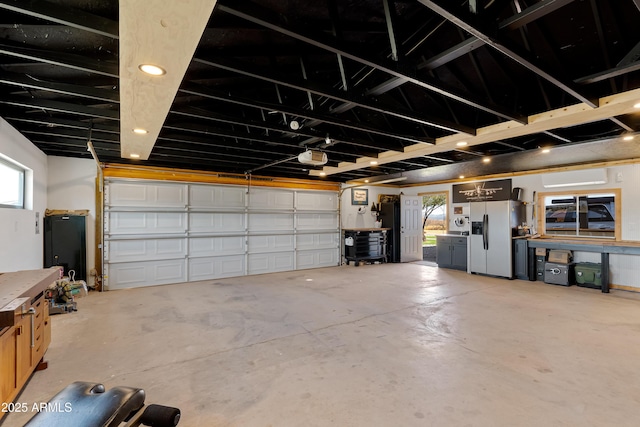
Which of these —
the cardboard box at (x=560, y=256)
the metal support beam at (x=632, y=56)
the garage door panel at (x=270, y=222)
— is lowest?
the cardboard box at (x=560, y=256)

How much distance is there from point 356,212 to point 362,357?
656 cm

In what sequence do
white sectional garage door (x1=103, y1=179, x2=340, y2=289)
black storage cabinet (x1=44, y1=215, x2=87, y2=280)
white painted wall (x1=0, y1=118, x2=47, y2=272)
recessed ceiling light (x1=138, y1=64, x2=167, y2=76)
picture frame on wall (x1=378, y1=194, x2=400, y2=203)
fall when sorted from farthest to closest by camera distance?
picture frame on wall (x1=378, y1=194, x2=400, y2=203) < white sectional garage door (x1=103, y1=179, x2=340, y2=289) < black storage cabinet (x1=44, y1=215, x2=87, y2=280) < white painted wall (x1=0, y1=118, x2=47, y2=272) < recessed ceiling light (x1=138, y1=64, x2=167, y2=76)

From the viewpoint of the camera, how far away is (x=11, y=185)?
12.6 feet

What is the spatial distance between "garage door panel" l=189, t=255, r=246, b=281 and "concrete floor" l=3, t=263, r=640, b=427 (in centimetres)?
146

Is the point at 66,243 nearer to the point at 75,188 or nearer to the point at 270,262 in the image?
the point at 75,188

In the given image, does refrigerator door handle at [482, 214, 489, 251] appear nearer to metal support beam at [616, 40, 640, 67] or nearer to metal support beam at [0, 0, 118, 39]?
metal support beam at [616, 40, 640, 67]

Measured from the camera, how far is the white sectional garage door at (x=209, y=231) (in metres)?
5.79

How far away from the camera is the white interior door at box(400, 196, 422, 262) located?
905 centimetres

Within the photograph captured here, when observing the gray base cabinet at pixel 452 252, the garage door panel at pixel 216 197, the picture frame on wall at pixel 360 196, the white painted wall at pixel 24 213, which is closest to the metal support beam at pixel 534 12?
the white painted wall at pixel 24 213

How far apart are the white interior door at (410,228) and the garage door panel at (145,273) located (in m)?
6.27

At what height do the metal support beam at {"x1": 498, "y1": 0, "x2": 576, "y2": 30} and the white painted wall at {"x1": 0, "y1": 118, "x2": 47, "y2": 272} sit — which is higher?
the metal support beam at {"x1": 498, "y1": 0, "x2": 576, "y2": 30}

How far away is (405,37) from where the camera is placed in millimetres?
2223

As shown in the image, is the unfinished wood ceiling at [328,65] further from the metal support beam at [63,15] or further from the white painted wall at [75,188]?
the white painted wall at [75,188]

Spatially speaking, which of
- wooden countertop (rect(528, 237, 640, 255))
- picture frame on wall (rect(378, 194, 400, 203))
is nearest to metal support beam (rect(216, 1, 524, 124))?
wooden countertop (rect(528, 237, 640, 255))
